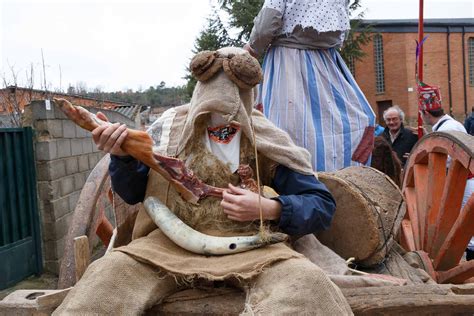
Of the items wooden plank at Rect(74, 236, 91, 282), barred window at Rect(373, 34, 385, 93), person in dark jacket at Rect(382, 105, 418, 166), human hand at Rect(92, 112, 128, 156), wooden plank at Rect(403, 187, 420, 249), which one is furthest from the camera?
barred window at Rect(373, 34, 385, 93)

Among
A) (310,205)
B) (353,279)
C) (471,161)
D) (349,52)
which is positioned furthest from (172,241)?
(349,52)

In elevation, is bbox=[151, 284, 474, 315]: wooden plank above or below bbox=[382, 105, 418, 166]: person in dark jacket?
below

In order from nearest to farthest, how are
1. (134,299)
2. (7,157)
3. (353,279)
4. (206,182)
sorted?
1. (134,299)
2. (353,279)
3. (206,182)
4. (7,157)

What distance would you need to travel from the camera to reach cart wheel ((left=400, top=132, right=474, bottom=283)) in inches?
95.3

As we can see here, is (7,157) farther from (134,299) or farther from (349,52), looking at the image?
(349,52)

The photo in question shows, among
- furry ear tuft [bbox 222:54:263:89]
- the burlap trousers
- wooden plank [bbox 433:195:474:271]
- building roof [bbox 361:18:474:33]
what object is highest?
building roof [bbox 361:18:474:33]

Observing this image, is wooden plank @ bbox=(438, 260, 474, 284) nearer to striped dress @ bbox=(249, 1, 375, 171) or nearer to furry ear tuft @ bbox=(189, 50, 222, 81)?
striped dress @ bbox=(249, 1, 375, 171)

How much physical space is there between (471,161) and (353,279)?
0.92m

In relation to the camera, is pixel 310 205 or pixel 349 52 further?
pixel 349 52

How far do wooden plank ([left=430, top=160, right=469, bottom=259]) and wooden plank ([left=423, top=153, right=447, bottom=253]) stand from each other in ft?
0.19

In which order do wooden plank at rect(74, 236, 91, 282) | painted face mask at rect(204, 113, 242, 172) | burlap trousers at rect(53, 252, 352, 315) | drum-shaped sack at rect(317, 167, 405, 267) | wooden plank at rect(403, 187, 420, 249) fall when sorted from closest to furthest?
1. burlap trousers at rect(53, 252, 352, 315)
2. wooden plank at rect(74, 236, 91, 282)
3. painted face mask at rect(204, 113, 242, 172)
4. drum-shaped sack at rect(317, 167, 405, 267)
5. wooden plank at rect(403, 187, 420, 249)

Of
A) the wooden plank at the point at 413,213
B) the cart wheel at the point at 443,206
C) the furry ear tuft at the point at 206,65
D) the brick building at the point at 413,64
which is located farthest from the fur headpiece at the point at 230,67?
the brick building at the point at 413,64

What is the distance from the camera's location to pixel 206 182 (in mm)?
1916

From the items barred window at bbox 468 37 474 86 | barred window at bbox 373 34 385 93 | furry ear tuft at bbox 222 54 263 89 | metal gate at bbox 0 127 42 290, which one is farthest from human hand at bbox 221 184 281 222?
barred window at bbox 468 37 474 86
